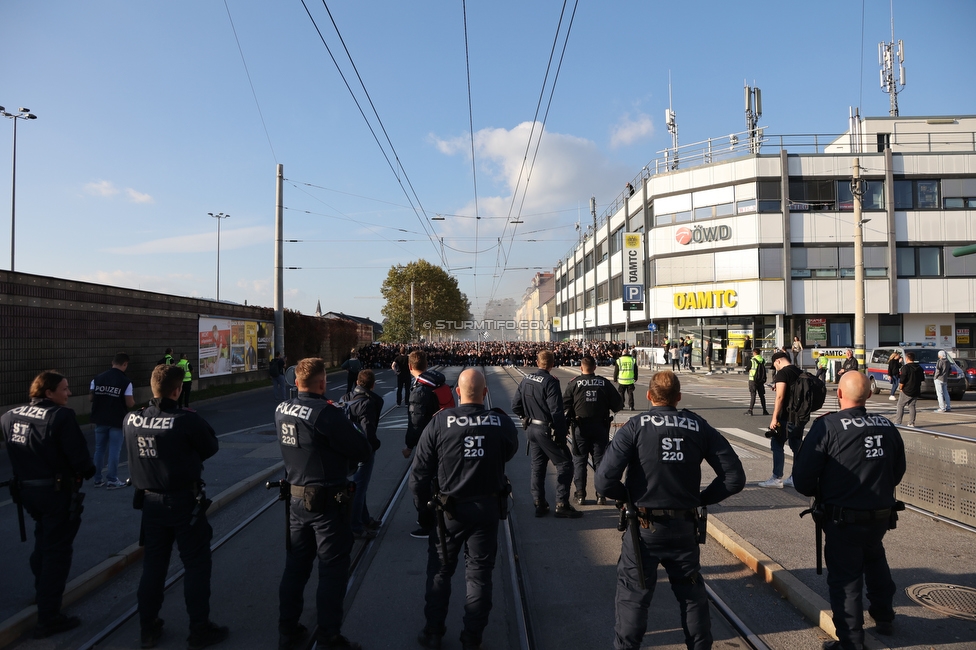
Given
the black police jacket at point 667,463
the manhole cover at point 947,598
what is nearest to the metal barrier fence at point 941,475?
the manhole cover at point 947,598

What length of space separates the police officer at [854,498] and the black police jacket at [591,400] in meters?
3.10

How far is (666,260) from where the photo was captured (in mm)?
38344

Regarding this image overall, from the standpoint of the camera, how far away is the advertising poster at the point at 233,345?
2423cm

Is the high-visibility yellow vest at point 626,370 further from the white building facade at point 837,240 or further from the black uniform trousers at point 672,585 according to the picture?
the white building facade at point 837,240

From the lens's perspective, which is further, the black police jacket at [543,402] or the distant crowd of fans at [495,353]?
the distant crowd of fans at [495,353]

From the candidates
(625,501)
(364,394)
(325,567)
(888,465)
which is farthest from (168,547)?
(888,465)

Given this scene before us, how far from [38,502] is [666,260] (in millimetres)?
37264

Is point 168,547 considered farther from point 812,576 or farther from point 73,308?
point 73,308

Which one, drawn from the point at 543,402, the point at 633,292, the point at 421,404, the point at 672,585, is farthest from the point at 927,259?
the point at 672,585

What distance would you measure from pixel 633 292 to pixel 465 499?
36.3 metres

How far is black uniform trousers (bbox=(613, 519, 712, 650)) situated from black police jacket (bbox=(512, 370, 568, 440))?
3.17 m

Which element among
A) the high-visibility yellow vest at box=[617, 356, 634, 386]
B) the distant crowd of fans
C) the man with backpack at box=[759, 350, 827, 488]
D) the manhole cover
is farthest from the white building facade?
the manhole cover

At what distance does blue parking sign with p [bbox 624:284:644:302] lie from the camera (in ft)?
128

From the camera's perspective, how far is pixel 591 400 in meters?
7.10
